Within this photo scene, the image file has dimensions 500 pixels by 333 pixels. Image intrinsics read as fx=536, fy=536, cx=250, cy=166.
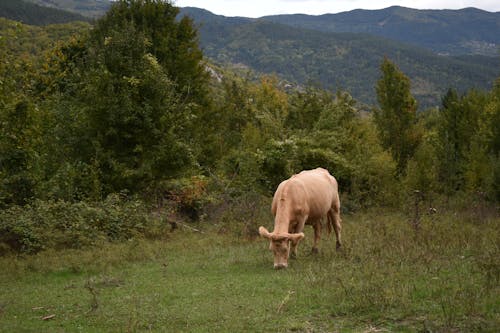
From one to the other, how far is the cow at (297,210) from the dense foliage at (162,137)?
7.26m

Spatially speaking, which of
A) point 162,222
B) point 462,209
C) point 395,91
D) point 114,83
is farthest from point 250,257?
point 395,91

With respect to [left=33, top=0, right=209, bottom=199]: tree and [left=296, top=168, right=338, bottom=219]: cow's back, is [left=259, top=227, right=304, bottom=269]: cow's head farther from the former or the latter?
[left=33, top=0, right=209, bottom=199]: tree

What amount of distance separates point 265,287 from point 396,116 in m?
32.1

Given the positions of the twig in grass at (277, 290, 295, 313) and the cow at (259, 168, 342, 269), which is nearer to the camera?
the twig in grass at (277, 290, 295, 313)

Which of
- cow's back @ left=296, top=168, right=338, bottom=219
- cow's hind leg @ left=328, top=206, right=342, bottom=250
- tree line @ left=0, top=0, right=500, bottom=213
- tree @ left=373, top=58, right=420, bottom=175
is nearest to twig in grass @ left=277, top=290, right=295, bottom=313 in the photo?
cow's back @ left=296, top=168, right=338, bottom=219

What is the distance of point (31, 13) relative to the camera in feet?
572

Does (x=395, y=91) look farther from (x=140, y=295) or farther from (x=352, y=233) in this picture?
(x=140, y=295)

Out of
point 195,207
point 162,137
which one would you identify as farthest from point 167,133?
point 195,207

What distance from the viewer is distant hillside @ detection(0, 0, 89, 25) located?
544ft

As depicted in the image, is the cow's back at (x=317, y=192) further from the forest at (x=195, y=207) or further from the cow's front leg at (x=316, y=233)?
the forest at (x=195, y=207)

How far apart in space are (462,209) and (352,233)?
9.37 metres

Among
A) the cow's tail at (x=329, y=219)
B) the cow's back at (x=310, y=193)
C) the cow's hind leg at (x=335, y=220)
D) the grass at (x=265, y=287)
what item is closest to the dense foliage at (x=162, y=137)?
the grass at (x=265, y=287)

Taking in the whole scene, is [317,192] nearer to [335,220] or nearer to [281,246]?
[335,220]

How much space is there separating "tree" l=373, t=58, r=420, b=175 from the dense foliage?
8cm
